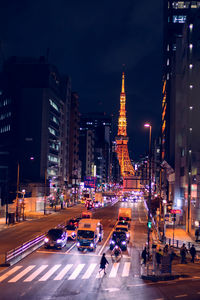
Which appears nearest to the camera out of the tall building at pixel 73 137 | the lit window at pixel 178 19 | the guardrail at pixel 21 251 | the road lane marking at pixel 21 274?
the road lane marking at pixel 21 274

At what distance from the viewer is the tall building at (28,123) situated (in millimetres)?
93500

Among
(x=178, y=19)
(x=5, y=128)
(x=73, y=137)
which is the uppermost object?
(x=178, y=19)

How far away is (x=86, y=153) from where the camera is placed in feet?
582

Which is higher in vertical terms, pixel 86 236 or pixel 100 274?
pixel 86 236

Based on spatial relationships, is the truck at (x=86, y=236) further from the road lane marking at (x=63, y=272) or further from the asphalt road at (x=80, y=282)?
the road lane marking at (x=63, y=272)

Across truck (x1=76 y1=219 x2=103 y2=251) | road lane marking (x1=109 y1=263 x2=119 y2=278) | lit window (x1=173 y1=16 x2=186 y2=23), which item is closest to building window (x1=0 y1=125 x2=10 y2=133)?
lit window (x1=173 y1=16 x2=186 y2=23)

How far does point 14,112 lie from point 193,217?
62905 millimetres

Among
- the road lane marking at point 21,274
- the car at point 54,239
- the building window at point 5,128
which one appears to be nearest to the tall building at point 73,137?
the building window at point 5,128

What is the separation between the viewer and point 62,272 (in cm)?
2519

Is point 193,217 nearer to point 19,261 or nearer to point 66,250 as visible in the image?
point 66,250

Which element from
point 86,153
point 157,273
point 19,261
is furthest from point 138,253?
point 86,153

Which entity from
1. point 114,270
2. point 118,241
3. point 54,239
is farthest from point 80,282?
point 118,241

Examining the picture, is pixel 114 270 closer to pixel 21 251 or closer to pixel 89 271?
pixel 89 271

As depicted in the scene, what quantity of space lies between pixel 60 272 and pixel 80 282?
9.79 feet
